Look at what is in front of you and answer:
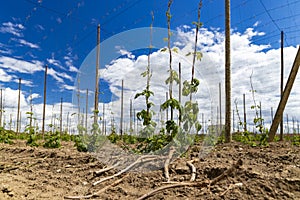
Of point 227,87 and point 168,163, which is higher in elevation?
point 227,87

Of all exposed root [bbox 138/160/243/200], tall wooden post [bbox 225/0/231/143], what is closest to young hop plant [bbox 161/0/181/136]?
exposed root [bbox 138/160/243/200]

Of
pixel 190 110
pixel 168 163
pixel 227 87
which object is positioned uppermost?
pixel 227 87

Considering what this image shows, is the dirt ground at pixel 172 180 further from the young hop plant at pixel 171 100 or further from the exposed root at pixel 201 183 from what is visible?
the young hop plant at pixel 171 100

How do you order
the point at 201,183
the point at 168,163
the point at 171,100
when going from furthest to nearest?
the point at 171,100 → the point at 168,163 → the point at 201,183

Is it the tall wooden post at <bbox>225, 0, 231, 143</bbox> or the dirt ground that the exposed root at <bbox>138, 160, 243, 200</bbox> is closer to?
the dirt ground

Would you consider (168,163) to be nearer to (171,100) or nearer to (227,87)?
(171,100)

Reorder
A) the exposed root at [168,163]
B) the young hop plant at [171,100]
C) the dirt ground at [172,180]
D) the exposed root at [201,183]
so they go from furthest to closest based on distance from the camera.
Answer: the young hop plant at [171,100] < the exposed root at [168,163] < the exposed root at [201,183] < the dirt ground at [172,180]

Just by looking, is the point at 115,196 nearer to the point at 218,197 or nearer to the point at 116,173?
the point at 116,173

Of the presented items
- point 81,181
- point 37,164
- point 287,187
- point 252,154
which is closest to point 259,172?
point 287,187

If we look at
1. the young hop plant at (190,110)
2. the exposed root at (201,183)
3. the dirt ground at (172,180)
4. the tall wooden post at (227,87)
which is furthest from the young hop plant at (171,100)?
the tall wooden post at (227,87)

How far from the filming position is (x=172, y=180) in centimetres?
300

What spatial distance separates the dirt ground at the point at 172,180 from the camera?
2426 mm

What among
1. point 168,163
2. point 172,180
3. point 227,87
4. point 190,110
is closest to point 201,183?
point 172,180

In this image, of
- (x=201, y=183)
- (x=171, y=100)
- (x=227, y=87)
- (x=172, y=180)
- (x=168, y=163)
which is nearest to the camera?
(x=201, y=183)
